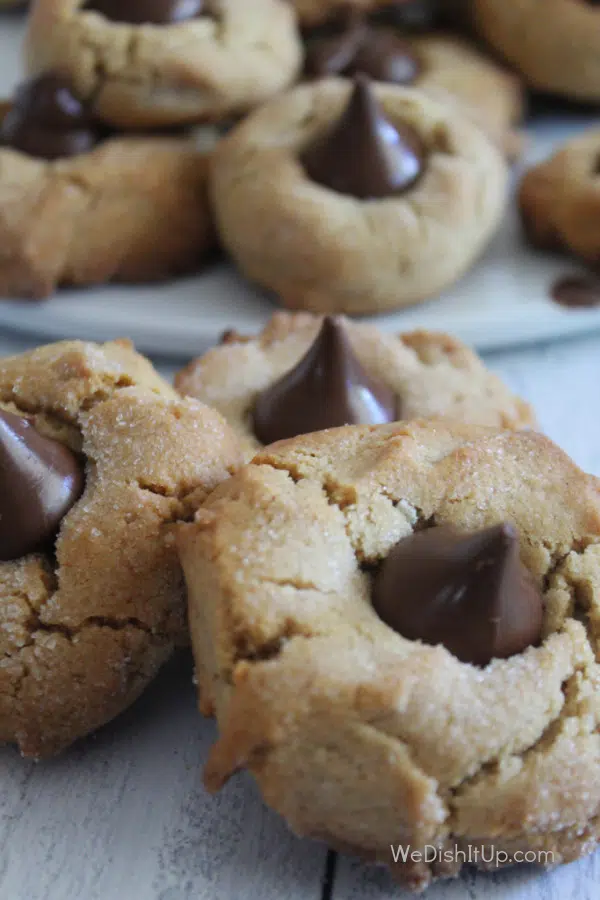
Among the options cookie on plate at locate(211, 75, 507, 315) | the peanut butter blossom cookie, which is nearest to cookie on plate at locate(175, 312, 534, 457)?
cookie on plate at locate(211, 75, 507, 315)

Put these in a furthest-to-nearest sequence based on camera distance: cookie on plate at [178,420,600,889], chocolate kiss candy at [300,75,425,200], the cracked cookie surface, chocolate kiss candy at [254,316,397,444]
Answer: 1. the cracked cookie surface
2. chocolate kiss candy at [300,75,425,200]
3. chocolate kiss candy at [254,316,397,444]
4. cookie on plate at [178,420,600,889]

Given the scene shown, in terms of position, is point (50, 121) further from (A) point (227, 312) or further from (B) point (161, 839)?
(B) point (161, 839)

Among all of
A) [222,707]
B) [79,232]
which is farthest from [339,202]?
[222,707]

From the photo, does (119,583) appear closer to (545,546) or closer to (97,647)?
(97,647)

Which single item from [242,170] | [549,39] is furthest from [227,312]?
[549,39]

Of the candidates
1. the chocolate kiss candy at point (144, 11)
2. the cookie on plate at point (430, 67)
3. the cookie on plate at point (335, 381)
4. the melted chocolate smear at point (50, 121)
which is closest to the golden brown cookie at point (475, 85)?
the cookie on plate at point (430, 67)

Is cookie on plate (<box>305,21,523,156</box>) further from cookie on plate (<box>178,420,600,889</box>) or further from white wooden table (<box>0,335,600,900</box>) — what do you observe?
white wooden table (<box>0,335,600,900</box>)
